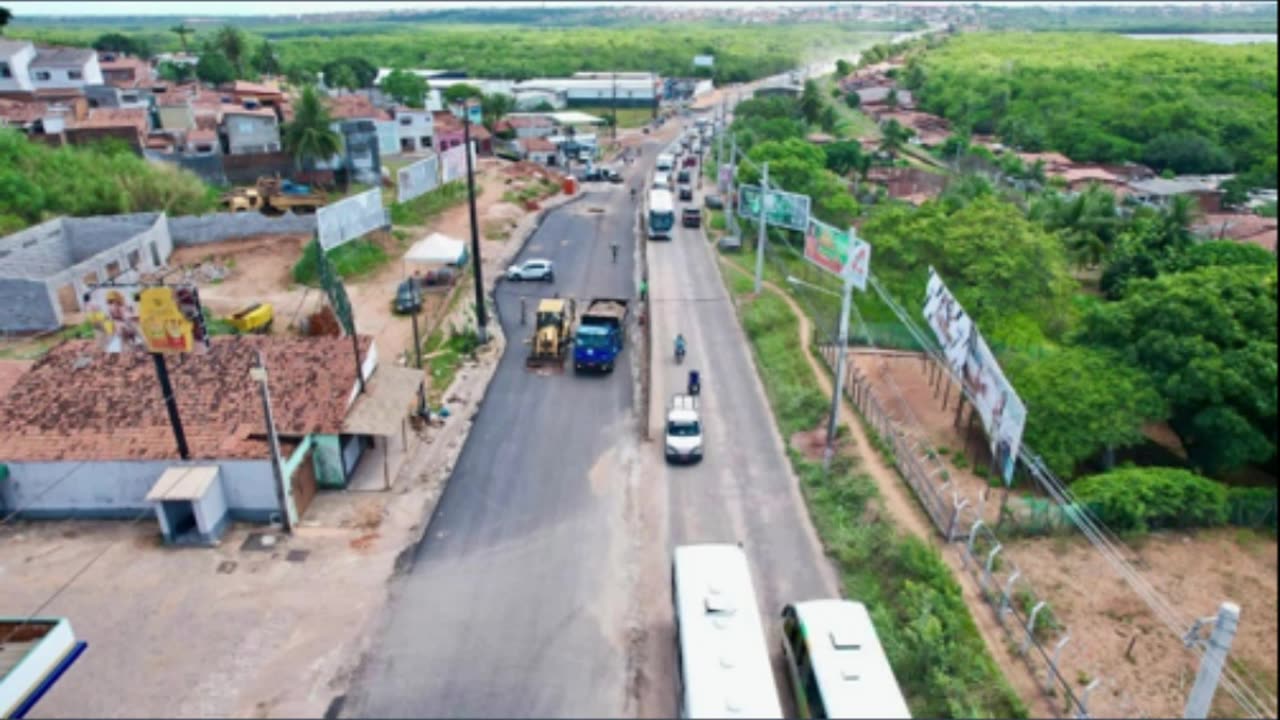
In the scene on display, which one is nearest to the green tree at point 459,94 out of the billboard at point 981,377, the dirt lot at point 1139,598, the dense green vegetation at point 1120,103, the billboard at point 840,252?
the dense green vegetation at point 1120,103

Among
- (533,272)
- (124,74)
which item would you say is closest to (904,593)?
(533,272)

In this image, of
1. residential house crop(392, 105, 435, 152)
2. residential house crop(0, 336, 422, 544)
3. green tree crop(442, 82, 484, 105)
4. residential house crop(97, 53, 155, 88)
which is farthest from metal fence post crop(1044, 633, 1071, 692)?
green tree crop(442, 82, 484, 105)

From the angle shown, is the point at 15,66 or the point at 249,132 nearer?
the point at 249,132

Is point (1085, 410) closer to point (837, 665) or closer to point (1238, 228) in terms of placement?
point (837, 665)

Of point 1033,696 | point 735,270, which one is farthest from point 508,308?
point 1033,696

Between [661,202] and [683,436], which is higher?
[661,202]
